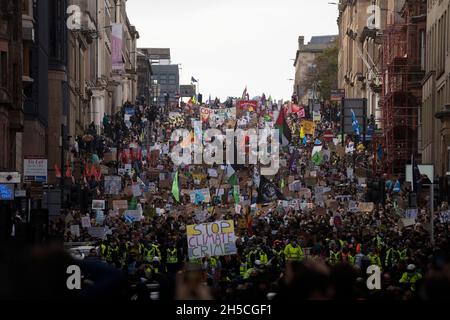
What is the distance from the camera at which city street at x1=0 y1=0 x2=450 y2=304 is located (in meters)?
8.71

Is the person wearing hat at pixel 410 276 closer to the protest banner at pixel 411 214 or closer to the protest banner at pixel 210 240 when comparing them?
the protest banner at pixel 210 240

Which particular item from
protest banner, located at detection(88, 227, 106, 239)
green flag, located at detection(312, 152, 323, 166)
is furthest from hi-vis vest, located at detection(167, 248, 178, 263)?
green flag, located at detection(312, 152, 323, 166)

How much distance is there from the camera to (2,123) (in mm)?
50625

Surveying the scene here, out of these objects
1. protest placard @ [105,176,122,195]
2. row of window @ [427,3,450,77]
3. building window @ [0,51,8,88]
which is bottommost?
protest placard @ [105,176,122,195]

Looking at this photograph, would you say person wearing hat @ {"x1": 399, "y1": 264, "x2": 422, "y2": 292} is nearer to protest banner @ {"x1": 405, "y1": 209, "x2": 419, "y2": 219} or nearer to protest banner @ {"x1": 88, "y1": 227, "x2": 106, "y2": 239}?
protest banner @ {"x1": 88, "y1": 227, "x2": 106, "y2": 239}

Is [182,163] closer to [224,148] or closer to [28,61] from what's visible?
[224,148]

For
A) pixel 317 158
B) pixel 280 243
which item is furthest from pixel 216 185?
pixel 280 243

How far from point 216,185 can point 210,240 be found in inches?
2090

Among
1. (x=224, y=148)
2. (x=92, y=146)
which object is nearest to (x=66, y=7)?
(x=92, y=146)

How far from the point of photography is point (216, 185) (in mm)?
84188

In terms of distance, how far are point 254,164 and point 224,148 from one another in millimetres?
8802

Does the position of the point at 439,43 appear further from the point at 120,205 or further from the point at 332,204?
the point at 120,205

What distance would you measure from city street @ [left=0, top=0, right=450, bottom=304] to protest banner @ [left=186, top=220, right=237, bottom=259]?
3 cm

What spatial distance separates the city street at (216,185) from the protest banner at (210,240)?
0.10ft
